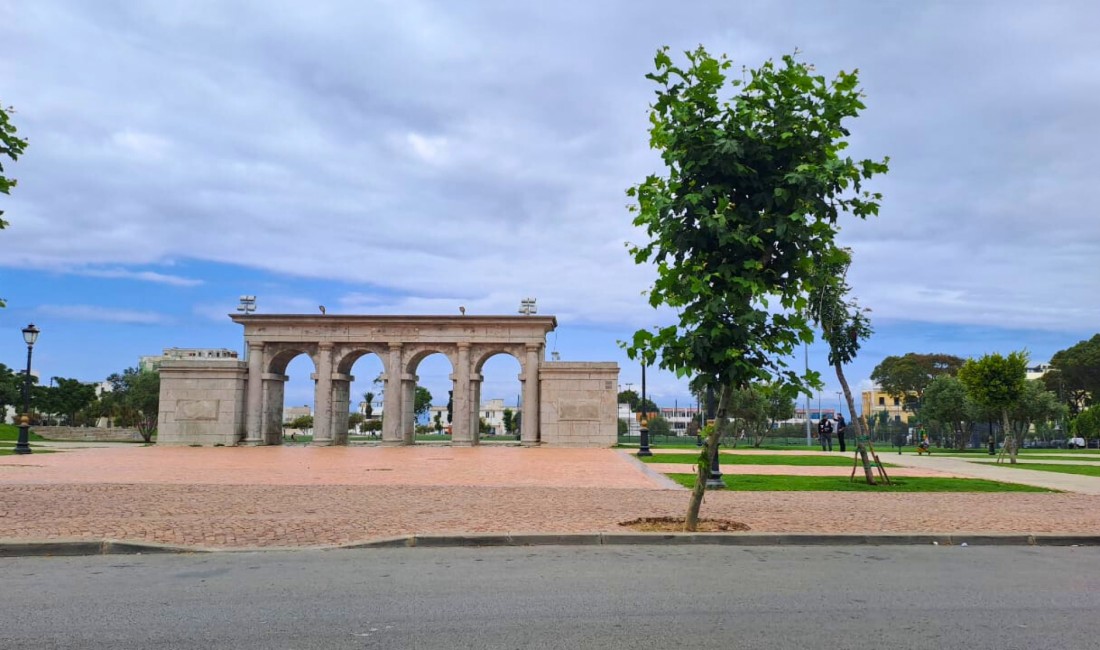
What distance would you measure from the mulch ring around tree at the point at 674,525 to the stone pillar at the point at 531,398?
1126 inches

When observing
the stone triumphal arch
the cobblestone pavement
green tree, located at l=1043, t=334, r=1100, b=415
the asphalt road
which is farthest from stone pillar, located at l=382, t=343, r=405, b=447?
green tree, located at l=1043, t=334, r=1100, b=415

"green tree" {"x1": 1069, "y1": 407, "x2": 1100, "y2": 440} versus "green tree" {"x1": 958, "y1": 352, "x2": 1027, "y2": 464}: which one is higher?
"green tree" {"x1": 958, "y1": 352, "x2": 1027, "y2": 464}

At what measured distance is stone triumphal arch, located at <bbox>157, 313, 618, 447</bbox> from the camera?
3934cm

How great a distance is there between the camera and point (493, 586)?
23.2 ft

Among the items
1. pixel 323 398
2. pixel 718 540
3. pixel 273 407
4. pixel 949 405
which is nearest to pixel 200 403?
pixel 273 407

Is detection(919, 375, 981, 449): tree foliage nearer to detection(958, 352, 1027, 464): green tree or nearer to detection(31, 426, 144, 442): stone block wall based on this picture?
detection(958, 352, 1027, 464): green tree

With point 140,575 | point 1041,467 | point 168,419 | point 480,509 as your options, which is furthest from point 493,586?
point 168,419

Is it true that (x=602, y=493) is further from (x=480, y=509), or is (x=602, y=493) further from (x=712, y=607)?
(x=712, y=607)

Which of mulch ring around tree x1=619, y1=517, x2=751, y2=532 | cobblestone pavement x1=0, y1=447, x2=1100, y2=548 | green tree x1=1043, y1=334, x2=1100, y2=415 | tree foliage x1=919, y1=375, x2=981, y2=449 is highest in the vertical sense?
green tree x1=1043, y1=334, x2=1100, y2=415

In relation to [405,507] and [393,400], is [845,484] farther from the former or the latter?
[393,400]

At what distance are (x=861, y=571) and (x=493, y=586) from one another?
145 inches

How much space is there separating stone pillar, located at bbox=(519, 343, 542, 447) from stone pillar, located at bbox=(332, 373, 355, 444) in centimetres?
922

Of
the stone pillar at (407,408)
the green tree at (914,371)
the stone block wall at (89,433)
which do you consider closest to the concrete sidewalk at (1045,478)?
the stone pillar at (407,408)

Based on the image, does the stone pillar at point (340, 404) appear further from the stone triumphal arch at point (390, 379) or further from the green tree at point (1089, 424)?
the green tree at point (1089, 424)
